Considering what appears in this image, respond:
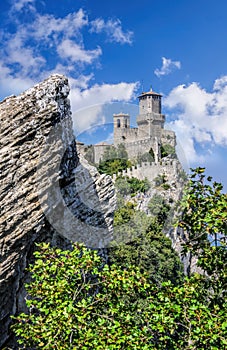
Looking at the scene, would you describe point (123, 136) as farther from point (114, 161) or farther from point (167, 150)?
point (114, 161)

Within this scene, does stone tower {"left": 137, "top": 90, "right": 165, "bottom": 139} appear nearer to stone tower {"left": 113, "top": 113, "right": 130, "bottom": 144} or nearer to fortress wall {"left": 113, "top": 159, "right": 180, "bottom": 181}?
stone tower {"left": 113, "top": 113, "right": 130, "bottom": 144}

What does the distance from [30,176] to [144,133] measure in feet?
171

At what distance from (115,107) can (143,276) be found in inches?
275

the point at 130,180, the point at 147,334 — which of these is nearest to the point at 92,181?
the point at 147,334

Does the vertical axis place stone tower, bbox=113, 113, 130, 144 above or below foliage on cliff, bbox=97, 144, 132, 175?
above

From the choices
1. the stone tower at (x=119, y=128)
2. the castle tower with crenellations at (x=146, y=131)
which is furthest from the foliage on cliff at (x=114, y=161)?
the stone tower at (x=119, y=128)

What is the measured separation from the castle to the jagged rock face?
41.7 meters

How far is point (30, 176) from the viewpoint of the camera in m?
9.55

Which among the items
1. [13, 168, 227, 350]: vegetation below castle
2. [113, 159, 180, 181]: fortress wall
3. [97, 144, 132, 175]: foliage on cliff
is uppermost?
[97, 144, 132, 175]: foliage on cliff

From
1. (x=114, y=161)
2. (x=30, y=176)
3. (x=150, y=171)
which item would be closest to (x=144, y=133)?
(x=114, y=161)

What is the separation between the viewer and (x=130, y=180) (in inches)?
1742

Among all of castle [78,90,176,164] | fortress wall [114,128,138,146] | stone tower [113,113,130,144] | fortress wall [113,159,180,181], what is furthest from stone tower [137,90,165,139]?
fortress wall [113,159,180,181]

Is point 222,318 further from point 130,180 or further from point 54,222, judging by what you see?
point 130,180

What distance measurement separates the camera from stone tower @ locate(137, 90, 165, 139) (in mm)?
62125
